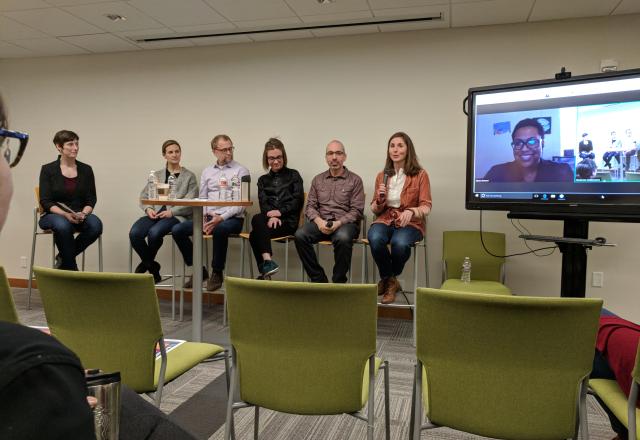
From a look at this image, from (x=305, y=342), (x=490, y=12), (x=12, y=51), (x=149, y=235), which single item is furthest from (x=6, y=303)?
(x=12, y=51)

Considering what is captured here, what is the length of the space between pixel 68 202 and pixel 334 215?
2452 millimetres

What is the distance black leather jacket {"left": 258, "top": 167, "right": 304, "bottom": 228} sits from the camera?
3.83 metres

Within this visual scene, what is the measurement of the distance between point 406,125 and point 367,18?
0.96 metres

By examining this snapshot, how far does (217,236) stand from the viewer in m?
3.70

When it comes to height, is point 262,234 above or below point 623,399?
above

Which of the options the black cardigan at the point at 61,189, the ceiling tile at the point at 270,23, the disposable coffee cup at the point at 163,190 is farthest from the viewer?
the black cardigan at the point at 61,189

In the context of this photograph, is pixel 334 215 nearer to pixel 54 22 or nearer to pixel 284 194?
pixel 284 194

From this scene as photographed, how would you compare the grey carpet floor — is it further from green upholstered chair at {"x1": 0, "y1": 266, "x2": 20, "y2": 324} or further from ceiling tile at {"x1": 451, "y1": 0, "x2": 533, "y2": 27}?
ceiling tile at {"x1": 451, "y1": 0, "x2": 533, "y2": 27}

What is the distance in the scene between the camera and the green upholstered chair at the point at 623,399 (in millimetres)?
1144

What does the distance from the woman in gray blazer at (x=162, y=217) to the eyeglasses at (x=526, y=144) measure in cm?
273

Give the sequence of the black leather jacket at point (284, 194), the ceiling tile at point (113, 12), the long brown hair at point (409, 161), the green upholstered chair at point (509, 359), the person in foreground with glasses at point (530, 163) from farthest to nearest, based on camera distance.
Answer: the black leather jacket at point (284, 194) < the long brown hair at point (409, 161) < the ceiling tile at point (113, 12) < the person in foreground with glasses at point (530, 163) < the green upholstered chair at point (509, 359)

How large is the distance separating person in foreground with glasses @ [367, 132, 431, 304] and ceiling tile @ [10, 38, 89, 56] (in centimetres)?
339

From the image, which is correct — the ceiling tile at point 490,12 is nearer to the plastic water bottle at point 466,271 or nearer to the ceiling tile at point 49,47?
the plastic water bottle at point 466,271

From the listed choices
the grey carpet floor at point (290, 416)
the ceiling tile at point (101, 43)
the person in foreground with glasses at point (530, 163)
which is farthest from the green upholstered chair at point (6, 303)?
the ceiling tile at point (101, 43)
